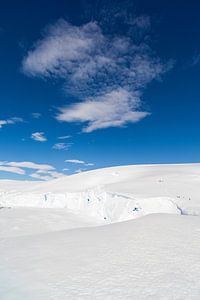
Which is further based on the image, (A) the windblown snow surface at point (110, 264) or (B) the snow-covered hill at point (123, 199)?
(B) the snow-covered hill at point (123, 199)

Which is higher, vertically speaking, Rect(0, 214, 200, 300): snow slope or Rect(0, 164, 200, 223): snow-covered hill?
Rect(0, 164, 200, 223): snow-covered hill

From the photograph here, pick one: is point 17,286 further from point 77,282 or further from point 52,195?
point 52,195

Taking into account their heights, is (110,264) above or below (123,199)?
below

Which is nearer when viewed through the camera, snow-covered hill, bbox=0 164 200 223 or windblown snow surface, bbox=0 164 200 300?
windblown snow surface, bbox=0 164 200 300

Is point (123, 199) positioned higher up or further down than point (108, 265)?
higher up

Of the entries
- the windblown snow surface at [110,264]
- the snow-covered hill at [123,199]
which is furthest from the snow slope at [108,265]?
the snow-covered hill at [123,199]

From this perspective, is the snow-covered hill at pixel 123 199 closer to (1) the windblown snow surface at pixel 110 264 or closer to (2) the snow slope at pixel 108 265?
(1) the windblown snow surface at pixel 110 264

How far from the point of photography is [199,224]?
29.8ft

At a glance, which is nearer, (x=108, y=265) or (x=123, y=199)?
(x=108, y=265)

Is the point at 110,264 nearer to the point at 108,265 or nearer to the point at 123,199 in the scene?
the point at 108,265

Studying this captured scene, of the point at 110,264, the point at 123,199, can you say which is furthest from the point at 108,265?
the point at 123,199

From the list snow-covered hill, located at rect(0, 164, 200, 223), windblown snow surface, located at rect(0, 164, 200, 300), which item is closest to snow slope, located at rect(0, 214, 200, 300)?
windblown snow surface, located at rect(0, 164, 200, 300)

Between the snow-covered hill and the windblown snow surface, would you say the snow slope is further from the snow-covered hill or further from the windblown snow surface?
the snow-covered hill

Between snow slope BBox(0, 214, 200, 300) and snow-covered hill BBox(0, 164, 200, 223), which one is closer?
snow slope BBox(0, 214, 200, 300)
